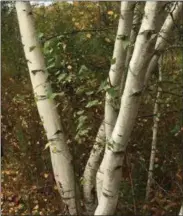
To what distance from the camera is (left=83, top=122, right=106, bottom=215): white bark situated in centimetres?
240

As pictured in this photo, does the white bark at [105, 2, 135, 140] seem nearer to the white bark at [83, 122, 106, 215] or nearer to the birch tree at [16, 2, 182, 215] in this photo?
the birch tree at [16, 2, 182, 215]

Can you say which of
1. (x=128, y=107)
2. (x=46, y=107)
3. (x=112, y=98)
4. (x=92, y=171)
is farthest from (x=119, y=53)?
(x=92, y=171)

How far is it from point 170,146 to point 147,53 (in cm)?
164

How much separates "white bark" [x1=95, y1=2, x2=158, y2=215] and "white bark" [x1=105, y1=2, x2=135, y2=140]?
0.67 ft

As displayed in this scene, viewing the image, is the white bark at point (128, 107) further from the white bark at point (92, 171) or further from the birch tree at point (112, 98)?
the white bark at point (92, 171)

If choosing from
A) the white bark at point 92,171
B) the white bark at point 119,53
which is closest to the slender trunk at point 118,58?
the white bark at point 119,53

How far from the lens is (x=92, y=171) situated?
2559mm

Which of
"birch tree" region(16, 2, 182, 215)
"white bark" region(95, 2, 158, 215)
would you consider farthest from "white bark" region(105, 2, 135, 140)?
"white bark" region(95, 2, 158, 215)

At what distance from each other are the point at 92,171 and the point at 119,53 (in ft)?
2.97

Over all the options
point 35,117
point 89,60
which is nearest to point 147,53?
point 89,60

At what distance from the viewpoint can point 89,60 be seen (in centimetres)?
286

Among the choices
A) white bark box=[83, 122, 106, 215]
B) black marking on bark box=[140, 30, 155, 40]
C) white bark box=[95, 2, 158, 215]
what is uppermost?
black marking on bark box=[140, 30, 155, 40]

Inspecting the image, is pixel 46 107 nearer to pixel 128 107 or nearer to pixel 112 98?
pixel 112 98

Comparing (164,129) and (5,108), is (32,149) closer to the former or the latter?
(5,108)
